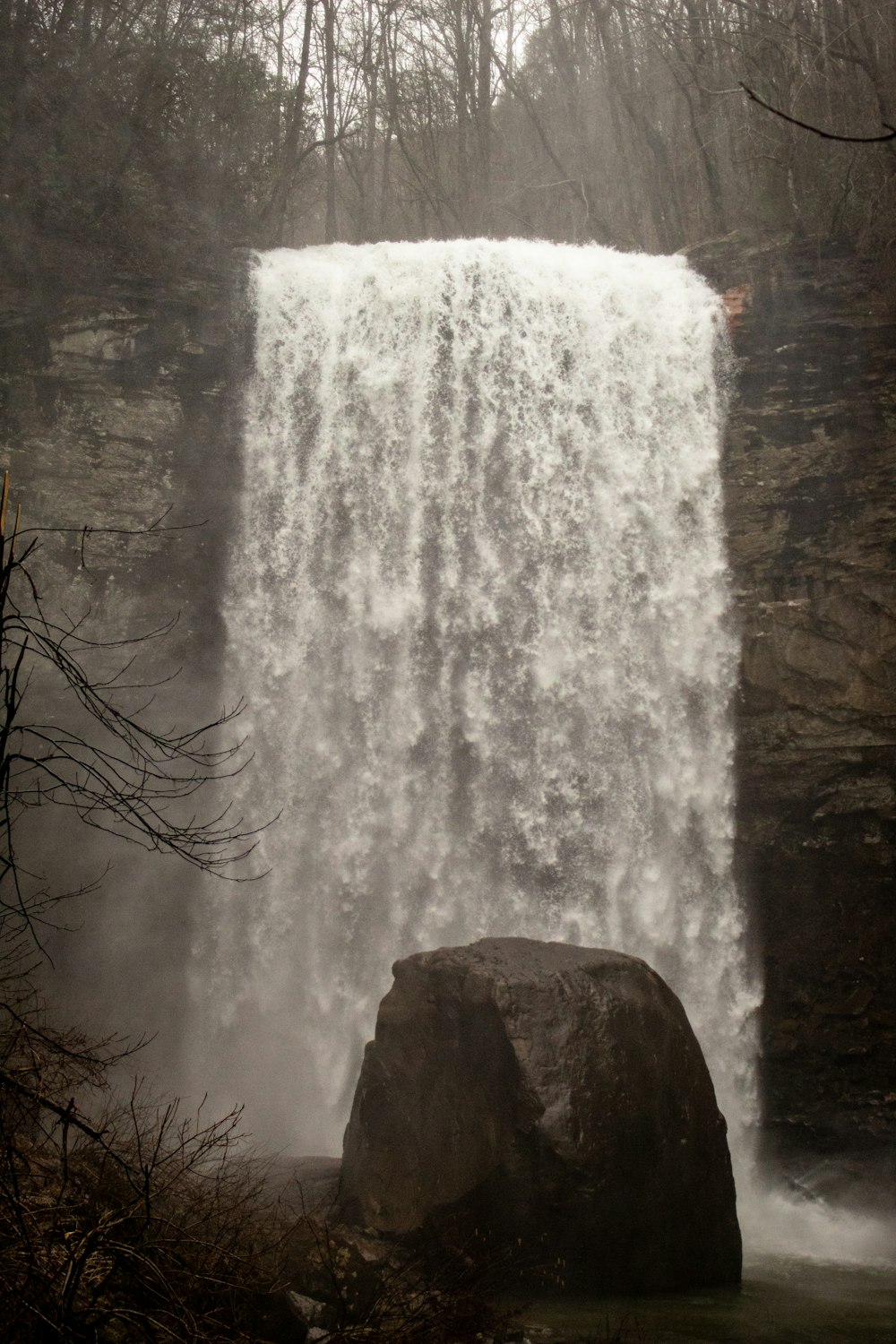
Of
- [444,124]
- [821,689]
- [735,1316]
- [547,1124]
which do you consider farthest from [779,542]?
[444,124]

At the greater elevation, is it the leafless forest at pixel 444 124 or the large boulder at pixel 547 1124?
the leafless forest at pixel 444 124

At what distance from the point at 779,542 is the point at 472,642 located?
151 inches

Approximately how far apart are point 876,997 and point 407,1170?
6133 mm

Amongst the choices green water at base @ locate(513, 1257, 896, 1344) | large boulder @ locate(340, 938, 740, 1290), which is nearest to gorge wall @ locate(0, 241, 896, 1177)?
green water at base @ locate(513, 1257, 896, 1344)

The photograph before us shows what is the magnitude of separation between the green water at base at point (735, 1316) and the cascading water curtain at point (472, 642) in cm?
371

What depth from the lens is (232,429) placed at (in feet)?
43.9

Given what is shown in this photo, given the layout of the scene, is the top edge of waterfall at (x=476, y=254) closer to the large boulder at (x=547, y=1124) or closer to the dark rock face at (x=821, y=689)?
the dark rock face at (x=821, y=689)

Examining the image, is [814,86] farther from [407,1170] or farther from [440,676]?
[407,1170]

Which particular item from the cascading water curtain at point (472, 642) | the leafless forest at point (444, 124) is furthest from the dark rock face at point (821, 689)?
the leafless forest at point (444, 124)

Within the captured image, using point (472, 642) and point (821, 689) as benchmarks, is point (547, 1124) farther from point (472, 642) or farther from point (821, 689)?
point (821, 689)

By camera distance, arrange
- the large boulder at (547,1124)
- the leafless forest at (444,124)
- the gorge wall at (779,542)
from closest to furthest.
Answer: the large boulder at (547,1124) < the gorge wall at (779,542) < the leafless forest at (444,124)

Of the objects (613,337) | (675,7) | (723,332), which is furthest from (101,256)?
(675,7)

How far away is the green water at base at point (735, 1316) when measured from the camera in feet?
19.0

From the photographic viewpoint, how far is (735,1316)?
634 cm
